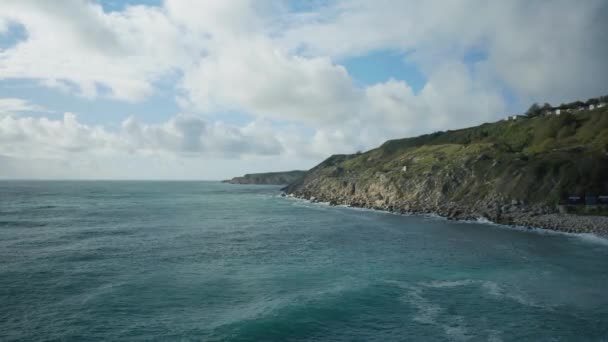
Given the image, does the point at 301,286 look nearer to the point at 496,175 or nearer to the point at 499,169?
the point at 496,175

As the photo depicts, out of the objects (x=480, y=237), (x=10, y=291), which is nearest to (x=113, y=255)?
(x=10, y=291)

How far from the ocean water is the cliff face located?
71.9ft

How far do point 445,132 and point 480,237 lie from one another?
5404 inches

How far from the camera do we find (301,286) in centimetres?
3738

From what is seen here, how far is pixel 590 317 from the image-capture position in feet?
95.8

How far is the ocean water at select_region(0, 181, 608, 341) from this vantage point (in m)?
27.2

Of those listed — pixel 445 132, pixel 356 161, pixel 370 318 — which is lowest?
pixel 370 318

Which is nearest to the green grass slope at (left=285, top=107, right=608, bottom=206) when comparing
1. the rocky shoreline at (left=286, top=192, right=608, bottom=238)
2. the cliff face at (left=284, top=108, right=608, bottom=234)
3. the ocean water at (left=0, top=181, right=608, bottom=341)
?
the cliff face at (left=284, top=108, right=608, bottom=234)

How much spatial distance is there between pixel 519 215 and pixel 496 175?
22.3 meters

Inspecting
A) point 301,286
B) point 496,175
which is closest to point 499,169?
point 496,175

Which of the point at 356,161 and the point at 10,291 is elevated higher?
the point at 356,161

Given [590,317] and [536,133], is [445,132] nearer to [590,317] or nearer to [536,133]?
[536,133]

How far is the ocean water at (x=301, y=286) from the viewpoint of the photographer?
27.2 m

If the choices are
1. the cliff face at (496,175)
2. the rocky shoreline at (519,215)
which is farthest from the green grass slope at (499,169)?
the rocky shoreline at (519,215)
